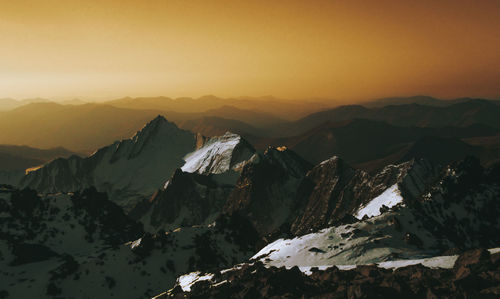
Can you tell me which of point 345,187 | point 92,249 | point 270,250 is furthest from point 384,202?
point 92,249

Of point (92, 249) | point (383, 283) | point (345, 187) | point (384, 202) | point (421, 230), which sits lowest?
point (345, 187)

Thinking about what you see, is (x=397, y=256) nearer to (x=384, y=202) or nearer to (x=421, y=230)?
(x=421, y=230)

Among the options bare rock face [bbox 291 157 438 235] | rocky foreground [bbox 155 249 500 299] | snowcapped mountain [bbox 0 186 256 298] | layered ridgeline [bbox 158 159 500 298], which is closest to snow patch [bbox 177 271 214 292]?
layered ridgeline [bbox 158 159 500 298]

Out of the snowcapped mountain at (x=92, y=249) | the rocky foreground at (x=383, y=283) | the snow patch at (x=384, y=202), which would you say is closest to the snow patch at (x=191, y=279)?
the rocky foreground at (x=383, y=283)

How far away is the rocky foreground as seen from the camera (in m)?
20.1

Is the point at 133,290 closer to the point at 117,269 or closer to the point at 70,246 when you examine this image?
the point at 117,269

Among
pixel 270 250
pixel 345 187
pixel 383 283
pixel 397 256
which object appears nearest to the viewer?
pixel 383 283

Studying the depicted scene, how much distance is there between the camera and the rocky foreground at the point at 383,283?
2012 cm

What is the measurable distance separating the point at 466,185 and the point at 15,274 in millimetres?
102736

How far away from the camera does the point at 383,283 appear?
2306cm

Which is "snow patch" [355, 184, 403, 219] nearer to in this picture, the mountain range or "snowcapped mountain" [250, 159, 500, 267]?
the mountain range

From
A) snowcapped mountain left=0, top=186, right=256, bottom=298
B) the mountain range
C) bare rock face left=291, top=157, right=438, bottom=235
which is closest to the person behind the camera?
the mountain range

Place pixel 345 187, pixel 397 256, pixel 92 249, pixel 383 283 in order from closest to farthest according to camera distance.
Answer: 1. pixel 383 283
2. pixel 397 256
3. pixel 92 249
4. pixel 345 187

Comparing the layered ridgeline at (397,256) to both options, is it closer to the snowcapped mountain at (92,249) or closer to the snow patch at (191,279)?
the snow patch at (191,279)
